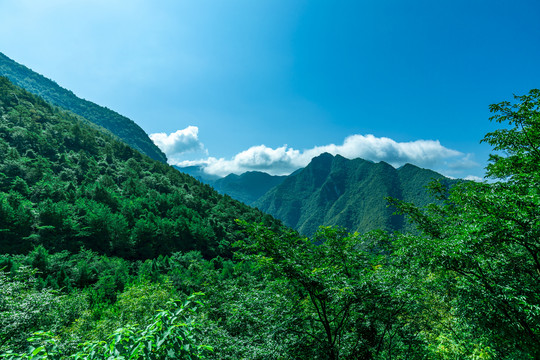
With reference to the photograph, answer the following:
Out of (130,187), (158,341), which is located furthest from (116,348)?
(130,187)

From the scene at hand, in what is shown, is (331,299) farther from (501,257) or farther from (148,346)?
(148,346)

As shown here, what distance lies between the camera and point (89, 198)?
5666cm

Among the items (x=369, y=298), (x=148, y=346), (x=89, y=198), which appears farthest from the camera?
(x=89, y=198)

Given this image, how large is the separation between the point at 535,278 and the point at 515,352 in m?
2.44

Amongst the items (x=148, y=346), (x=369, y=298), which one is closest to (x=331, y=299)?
(x=369, y=298)

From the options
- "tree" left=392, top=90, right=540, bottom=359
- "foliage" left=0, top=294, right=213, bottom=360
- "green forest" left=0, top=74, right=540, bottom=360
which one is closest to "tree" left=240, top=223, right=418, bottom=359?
"green forest" left=0, top=74, right=540, bottom=360

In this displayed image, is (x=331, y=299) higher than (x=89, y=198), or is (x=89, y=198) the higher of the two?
(x=331, y=299)

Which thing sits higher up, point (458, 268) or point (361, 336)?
point (458, 268)

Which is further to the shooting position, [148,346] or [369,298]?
[369,298]

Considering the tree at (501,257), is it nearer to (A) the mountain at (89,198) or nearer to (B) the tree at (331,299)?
(B) the tree at (331,299)

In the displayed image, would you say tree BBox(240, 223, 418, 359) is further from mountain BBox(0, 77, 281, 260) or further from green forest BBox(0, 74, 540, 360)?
mountain BBox(0, 77, 281, 260)

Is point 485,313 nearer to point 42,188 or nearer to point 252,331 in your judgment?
point 252,331

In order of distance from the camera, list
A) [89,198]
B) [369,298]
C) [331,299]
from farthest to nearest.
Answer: [89,198] < [331,299] < [369,298]

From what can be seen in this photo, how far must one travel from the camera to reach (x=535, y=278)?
7.13 meters
